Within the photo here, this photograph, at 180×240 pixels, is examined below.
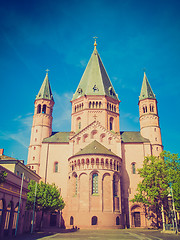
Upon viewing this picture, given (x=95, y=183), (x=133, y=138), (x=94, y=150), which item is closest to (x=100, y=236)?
(x=95, y=183)

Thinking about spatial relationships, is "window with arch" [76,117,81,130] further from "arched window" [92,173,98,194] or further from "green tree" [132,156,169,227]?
"green tree" [132,156,169,227]

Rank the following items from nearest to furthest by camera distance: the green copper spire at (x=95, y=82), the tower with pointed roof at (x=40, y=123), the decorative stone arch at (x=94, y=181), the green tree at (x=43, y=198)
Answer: the green tree at (x=43, y=198)
the decorative stone arch at (x=94, y=181)
the tower with pointed roof at (x=40, y=123)
the green copper spire at (x=95, y=82)

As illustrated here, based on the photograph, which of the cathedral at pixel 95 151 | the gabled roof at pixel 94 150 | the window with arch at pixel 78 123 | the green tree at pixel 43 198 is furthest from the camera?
the window with arch at pixel 78 123

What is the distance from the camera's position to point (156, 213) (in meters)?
47.8

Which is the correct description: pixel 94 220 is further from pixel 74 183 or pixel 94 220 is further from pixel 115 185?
pixel 74 183

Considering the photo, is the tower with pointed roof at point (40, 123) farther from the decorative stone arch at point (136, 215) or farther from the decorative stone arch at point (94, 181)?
the decorative stone arch at point (136, 215)

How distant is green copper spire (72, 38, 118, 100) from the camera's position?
2537 inches

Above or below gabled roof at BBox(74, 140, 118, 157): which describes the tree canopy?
below

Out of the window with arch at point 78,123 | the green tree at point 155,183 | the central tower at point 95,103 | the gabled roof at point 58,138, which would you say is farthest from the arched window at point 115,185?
the window with arch at point 78,123

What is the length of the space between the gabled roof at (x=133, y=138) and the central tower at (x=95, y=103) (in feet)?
9.64

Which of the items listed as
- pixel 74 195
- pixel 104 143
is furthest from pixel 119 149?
pixel 74 195

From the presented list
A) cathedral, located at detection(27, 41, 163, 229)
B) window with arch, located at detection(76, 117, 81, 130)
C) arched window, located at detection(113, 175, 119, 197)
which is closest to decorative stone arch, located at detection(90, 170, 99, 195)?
cathedral, located at detection(27, 41, 163, 229)

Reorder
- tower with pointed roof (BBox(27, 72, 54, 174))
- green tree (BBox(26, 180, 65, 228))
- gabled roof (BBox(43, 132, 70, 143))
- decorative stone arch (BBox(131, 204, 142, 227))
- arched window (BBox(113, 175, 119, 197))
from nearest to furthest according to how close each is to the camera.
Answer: green tree (BBox(26, 180, 65, 228)) < arched window (BBox(113, 175, 119, 197)) < decorative stone arch (BBox(131, 204, 142, 227)) < tower with pointed roof (BBox(27, 72, 54, 174)) < gabled roof (BBox(43, 132, 70, 143))

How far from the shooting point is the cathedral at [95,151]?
152 feet
